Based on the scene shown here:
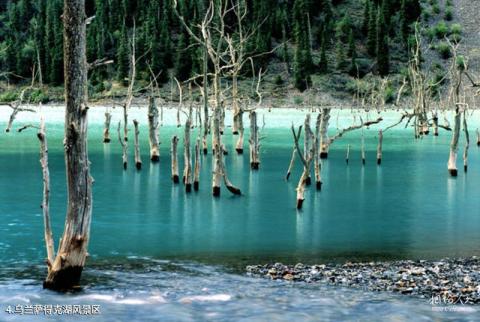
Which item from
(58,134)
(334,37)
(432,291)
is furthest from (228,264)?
(334,37)

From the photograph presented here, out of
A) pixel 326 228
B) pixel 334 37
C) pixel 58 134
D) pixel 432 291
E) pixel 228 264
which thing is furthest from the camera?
pixel 334 37

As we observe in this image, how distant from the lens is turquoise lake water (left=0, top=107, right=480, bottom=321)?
1360cm

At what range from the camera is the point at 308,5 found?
165125 millimetres

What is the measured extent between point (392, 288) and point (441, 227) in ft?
33.7

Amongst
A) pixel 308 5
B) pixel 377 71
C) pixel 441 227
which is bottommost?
pixel 441 227

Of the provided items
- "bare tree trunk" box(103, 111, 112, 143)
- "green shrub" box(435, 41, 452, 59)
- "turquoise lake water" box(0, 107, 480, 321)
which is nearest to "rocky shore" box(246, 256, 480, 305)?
"turquoise lake water" box(0, 107, 480, 321)

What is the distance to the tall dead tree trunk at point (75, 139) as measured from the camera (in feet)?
43.1

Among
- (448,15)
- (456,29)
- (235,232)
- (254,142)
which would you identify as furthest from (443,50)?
(235,232)

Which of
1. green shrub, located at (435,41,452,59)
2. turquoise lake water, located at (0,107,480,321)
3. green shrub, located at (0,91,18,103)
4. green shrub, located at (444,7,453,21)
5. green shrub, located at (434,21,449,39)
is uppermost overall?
green shrub, located at (444,7,453,21)

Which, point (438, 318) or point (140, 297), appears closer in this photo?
point (438, 318)

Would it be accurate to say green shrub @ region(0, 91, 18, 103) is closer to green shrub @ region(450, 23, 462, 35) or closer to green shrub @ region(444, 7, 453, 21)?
green shrub @ region(450, 23, 462, 35)

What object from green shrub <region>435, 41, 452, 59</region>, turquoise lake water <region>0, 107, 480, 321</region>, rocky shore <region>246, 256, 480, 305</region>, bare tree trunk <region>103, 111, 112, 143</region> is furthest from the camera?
green shrub <region>435, 41, 452, 59</region>

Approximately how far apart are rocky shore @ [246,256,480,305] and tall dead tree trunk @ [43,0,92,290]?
168 inches

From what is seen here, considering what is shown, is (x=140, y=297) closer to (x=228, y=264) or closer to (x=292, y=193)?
(x=228, y=264)
